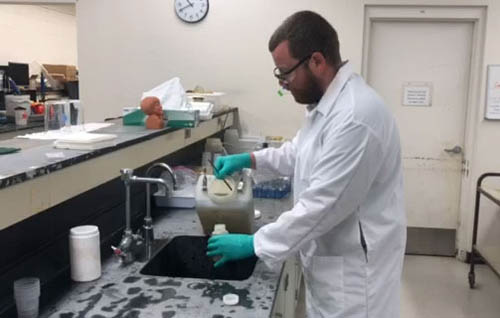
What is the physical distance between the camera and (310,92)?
5.11 ft

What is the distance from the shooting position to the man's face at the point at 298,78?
4.85ft

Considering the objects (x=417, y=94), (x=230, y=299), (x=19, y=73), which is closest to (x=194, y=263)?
(x=230, y=299)

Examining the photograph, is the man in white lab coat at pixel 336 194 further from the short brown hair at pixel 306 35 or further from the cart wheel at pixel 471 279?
the cart wheel at pixel 471 279

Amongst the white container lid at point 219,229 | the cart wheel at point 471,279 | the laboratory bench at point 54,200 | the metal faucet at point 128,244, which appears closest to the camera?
the laboratory bench at point 54,200

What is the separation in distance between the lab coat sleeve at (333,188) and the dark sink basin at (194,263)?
501mm

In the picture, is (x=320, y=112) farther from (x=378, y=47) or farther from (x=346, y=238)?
(x=378, y=47)

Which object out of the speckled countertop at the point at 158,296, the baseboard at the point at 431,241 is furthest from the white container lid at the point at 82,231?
the baseboard at the point at 431,241

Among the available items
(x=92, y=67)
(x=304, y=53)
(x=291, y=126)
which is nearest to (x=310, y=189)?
(x=304, y=53)

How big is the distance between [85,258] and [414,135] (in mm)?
3154

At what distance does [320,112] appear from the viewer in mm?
1497

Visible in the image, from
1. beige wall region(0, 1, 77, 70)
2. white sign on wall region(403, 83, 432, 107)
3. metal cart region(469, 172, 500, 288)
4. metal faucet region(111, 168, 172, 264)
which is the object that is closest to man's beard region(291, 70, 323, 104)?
metal faucet region(111, 168, 172, 264)

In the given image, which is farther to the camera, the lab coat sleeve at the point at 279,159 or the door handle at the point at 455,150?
the door handle at the point at 455,150

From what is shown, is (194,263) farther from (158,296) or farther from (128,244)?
(158,296)

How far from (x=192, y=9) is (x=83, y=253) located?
2756 mm
